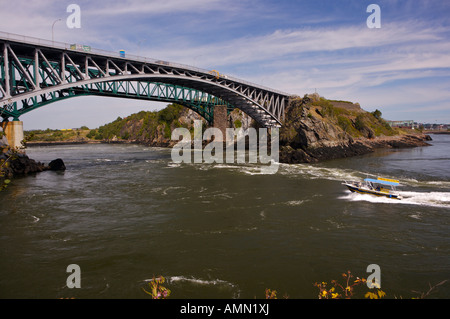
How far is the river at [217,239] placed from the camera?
12422 millimetres

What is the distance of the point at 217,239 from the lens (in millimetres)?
16922

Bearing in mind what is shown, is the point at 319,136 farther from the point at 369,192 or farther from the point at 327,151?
the point at 369,192

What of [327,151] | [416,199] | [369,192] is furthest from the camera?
[327,151]

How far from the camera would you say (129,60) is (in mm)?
45000

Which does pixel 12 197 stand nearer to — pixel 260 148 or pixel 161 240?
pixel 161 240

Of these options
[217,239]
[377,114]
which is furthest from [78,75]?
[377,114]

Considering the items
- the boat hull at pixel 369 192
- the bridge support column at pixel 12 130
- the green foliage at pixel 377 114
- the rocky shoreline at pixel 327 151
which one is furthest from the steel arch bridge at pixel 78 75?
the green foliage at pixel 377 114

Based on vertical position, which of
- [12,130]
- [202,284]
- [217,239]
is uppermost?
[12,130]

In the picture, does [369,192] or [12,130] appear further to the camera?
[12,130]

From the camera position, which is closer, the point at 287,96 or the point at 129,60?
the point at 129,60

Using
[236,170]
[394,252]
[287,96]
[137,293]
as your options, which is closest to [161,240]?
[137,293]

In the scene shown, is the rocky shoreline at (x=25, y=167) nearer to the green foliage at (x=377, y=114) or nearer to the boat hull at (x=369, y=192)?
the boat hull at (x=369, y=192)

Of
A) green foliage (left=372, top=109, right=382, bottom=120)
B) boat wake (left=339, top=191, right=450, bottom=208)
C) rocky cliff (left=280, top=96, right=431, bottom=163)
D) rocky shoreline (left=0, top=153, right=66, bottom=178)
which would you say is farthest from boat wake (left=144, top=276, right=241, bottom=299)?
green foliage (left=372, top=109, right=382, bottom=120)

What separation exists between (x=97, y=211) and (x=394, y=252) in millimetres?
20694
